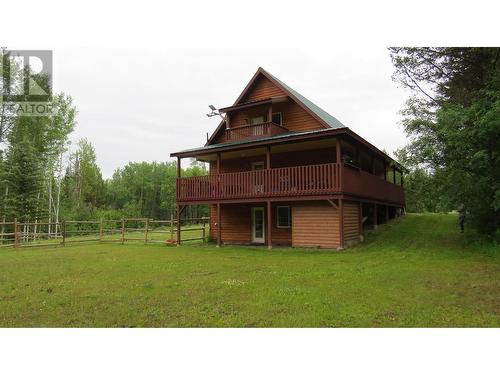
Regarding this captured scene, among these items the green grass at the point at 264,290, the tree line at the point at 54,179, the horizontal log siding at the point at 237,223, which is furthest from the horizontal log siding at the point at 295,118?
the tree line at the point at 54,179

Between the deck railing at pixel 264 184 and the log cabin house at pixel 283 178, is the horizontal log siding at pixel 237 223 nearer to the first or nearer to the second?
the log cabin house at pixel 283 178

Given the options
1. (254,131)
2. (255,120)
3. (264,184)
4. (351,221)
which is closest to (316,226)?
(351,221)

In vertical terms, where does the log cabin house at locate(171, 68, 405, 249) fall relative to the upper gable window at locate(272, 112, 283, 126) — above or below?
below

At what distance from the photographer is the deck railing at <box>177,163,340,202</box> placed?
1634cm

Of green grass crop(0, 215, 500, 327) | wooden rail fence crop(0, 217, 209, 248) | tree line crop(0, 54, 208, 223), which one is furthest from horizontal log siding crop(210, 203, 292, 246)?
→ tree line crop(0, 54, 208, 223)

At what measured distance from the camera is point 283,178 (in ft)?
57.6

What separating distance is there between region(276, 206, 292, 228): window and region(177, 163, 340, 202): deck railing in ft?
7.77

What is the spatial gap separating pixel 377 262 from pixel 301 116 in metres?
10.0

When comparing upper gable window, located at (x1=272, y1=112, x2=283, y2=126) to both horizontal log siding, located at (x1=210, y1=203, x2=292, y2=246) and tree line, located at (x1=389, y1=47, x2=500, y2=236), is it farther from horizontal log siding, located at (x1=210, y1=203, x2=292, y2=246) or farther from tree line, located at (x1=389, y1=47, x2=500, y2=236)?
tree line, located at (x1=389, y1=47, x2=500, y2=236)

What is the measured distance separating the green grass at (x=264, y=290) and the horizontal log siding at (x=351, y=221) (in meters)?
2.52

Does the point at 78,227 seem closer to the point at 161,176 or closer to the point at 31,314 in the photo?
the point at 31,314

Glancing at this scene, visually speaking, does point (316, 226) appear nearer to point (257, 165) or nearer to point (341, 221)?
point (341, 221)

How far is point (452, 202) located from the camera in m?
14.1

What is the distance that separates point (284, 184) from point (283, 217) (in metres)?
2.97
